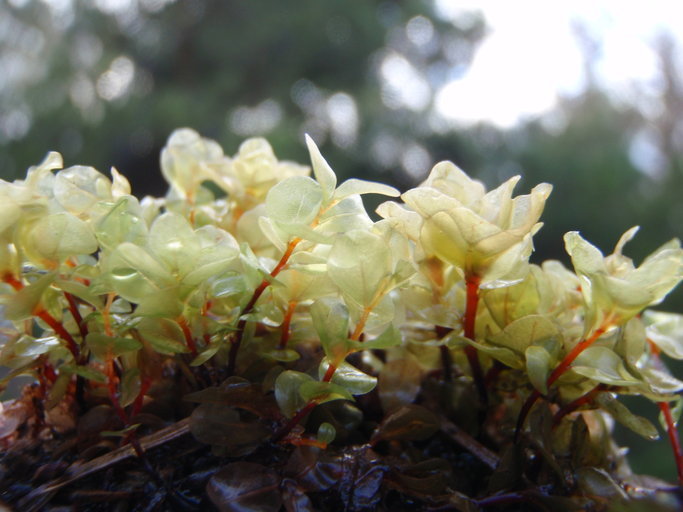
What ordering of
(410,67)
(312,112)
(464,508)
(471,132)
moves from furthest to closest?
(410,67)
(312,112)
(471,132)
(464,508)

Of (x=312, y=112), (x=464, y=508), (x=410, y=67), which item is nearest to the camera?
(x=464, y=508)

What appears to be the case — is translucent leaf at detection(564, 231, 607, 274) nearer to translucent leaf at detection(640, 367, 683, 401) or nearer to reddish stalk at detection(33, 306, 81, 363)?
translucent leaf at detection(640, 367, 683, 401)

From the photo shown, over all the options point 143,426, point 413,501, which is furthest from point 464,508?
point 143,426

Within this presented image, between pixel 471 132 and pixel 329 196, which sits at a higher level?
pixel 329 196

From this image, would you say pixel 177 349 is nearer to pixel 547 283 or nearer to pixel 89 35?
pixel 547 283

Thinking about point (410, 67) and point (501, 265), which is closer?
point (501, 265)

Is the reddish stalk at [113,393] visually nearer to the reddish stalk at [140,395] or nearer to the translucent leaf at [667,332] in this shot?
the reddish stalk at [140,395]

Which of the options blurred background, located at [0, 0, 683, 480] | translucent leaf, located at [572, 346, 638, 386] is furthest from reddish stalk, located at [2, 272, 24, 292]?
blurred background, located at [0, 0, 683, 480]

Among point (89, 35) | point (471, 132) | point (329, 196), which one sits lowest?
point (471, 132)

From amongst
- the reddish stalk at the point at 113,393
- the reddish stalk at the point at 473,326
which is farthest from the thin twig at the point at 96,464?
the reddish stalk at the point at 473,326
